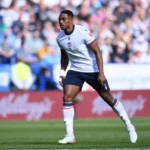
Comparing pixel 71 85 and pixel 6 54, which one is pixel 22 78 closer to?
pixel 6 54

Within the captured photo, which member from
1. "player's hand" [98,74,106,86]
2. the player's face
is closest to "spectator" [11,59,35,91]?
the player's face

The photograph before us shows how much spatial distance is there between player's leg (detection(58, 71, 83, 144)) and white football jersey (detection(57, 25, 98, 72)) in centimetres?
20

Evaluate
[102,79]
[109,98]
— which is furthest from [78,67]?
[109,98]

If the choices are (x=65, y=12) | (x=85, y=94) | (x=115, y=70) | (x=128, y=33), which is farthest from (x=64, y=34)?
(x=128, y=33)

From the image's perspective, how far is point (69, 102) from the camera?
10188 millimetres

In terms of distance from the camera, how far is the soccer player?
1009 cm

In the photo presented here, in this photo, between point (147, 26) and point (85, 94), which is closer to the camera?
point (85, 94)

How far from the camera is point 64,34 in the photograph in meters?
10.3

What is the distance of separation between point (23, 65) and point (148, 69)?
4753 millimetres

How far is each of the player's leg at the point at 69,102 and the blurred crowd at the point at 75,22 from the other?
12778mm

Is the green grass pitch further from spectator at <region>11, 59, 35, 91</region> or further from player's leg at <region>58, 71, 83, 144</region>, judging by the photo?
spectator at <region>11, 59, 35, 91</region>

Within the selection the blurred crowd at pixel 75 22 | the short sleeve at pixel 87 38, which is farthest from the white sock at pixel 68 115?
the blurred crowd at pixel 75 22

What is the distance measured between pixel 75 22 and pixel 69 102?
15.0 m

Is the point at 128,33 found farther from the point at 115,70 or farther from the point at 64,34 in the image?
the point at 64,34
